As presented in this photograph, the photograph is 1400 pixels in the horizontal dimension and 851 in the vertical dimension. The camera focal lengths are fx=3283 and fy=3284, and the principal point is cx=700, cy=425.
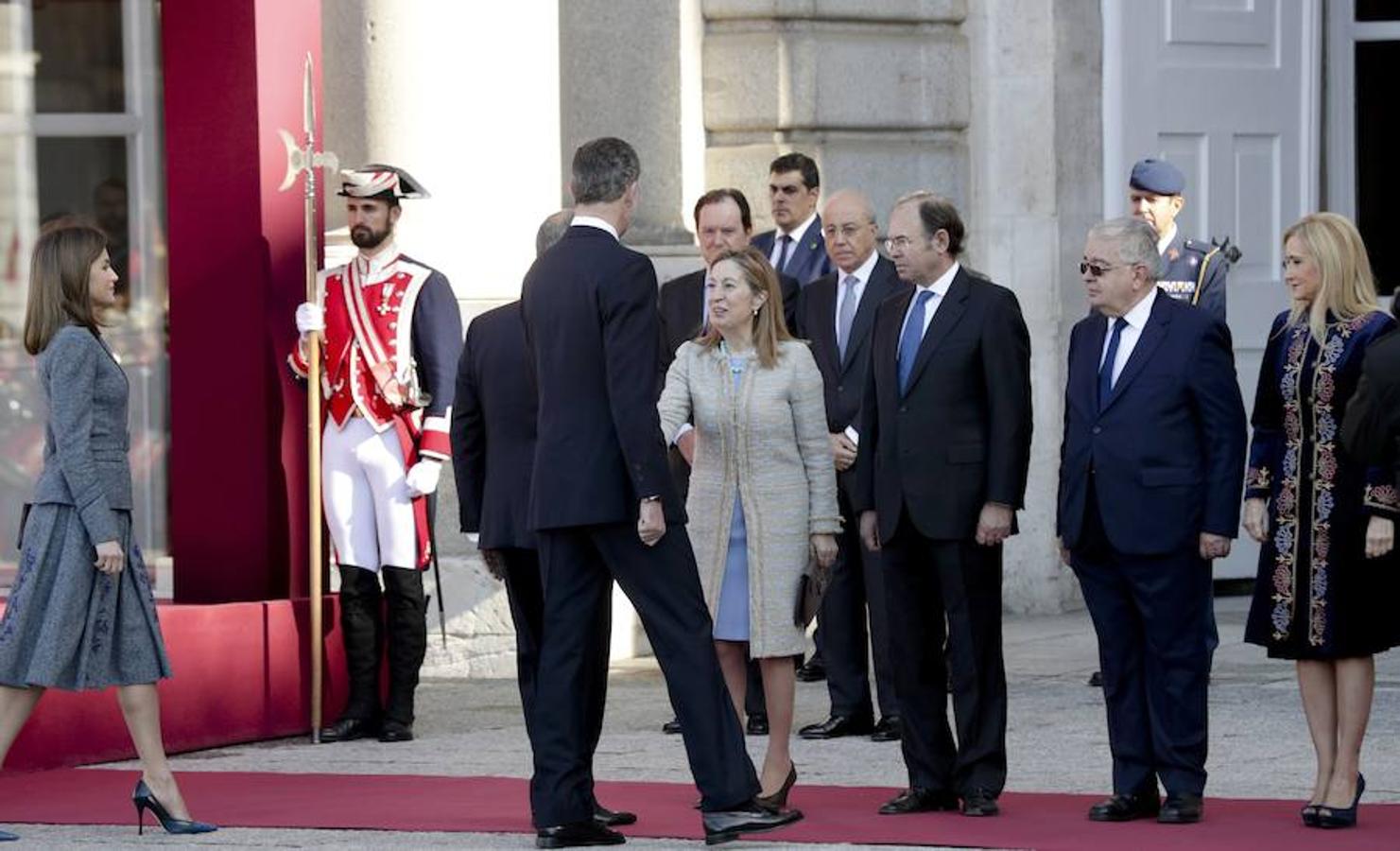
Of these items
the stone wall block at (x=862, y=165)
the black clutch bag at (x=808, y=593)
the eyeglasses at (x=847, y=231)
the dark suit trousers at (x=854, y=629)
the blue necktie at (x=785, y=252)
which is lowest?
the dark suit trousers at (x=854, y=629)

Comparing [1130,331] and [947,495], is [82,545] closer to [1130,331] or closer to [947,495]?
[947,495]

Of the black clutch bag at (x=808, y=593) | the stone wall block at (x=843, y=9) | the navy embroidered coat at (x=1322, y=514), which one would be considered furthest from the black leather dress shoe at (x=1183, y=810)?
the stone wall block at (x=843, y=9)

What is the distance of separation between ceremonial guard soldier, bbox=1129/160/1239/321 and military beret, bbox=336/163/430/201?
243 centimetres

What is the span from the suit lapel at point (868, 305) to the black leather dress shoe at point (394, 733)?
71.0 inches

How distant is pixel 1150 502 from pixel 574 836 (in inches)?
65.5

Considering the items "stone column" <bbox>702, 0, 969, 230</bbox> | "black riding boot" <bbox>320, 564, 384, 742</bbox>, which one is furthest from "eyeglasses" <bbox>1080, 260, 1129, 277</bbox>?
"stone column" <bbox>702, 0, 969, 230</bbox>

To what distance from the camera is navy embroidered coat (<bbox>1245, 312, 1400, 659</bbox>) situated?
26.7 feet

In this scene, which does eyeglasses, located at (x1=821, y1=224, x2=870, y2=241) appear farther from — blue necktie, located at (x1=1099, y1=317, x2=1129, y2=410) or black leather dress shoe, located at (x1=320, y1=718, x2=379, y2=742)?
black leather dress shoe, located at (x1=320, y1=718, x2=379, y2=742)

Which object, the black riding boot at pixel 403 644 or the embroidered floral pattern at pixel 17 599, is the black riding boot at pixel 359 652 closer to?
the black riding boot at pixel 403 644

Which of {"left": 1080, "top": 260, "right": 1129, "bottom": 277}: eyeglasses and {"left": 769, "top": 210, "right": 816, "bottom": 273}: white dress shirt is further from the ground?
{"left": 769, "top": 210, "right": 816, "bottom": 273}: white dress shirt

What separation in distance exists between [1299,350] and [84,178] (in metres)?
8.09

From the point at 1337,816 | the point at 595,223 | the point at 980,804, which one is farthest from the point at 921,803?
the point at 595,223

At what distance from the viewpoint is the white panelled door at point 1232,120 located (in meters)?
13.3

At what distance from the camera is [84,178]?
1498 cm
